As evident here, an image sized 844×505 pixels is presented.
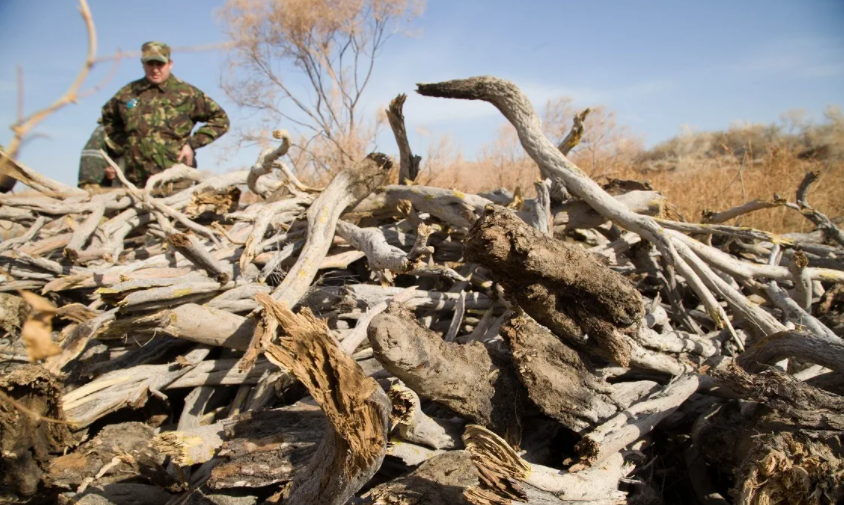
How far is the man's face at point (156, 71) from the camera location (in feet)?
17.5

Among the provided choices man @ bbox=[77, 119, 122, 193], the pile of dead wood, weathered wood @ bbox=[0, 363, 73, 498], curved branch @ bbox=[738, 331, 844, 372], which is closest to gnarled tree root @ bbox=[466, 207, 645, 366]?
the pile of dead wood

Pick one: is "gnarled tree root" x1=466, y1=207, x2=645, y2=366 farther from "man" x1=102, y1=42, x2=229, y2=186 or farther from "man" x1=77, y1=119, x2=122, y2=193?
"man" x1=77, y1=119, x2=122, y2=193

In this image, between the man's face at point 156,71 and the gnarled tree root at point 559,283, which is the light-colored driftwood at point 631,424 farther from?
the man's face at point 156,71

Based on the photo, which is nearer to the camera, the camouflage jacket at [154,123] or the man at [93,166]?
the camouflage jacket at [154,123]

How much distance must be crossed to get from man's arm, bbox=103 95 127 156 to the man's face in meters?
0.43

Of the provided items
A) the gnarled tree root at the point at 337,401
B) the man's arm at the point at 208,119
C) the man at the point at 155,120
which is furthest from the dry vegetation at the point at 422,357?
the man's arm at the point at 208,119

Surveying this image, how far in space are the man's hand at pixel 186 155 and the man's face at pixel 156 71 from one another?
0.79 meters

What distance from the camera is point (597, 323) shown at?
2342mm

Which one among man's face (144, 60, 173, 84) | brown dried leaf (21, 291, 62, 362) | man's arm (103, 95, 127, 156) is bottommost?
brown dried leaf (21, 291, 62, 362)

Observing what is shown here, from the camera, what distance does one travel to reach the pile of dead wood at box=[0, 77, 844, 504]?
2020 millimetres

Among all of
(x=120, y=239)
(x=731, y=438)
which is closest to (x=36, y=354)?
(x=731, y=438)

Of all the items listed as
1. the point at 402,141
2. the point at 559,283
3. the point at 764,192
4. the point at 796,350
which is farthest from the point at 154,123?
the point at 764,192

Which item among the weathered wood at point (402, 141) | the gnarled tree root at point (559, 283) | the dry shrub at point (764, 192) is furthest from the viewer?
the dry shrub at point (764, 192)

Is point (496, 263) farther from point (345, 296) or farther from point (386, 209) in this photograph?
point (386, 209)
